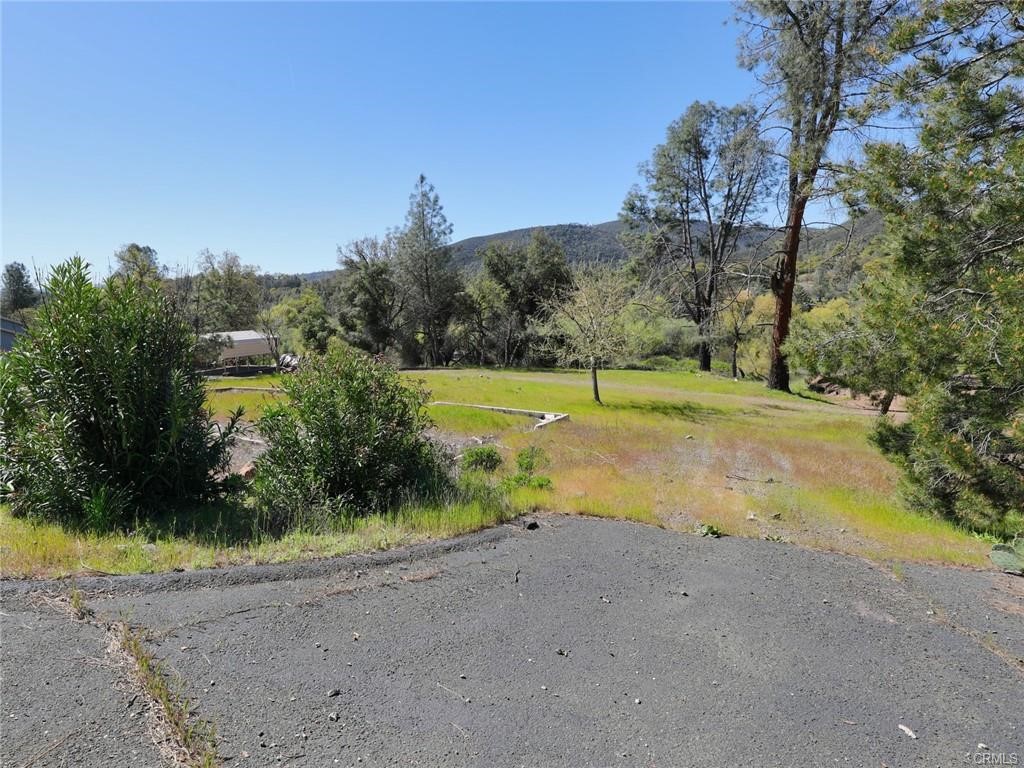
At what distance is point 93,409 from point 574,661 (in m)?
6.02

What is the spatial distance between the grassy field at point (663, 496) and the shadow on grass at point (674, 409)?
9cm

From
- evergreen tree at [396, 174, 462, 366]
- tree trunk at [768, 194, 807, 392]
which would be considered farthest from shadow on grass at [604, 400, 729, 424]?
evergreen tree at [396, 174, 462, 366]

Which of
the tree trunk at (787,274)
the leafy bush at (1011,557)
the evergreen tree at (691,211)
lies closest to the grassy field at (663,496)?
the leafy bush at (1011,557)

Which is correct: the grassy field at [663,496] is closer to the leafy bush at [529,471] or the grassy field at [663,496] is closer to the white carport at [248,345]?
the leafy bush at [529,471]

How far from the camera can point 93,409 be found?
19.0 ft

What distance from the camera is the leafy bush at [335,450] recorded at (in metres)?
6.38

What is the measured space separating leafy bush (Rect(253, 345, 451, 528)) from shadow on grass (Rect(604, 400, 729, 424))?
391 inches

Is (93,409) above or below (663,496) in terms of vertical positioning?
above

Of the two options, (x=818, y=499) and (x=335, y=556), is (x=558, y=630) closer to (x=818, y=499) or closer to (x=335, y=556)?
(x=335, y=556)

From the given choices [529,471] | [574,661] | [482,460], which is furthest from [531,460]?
[574,661]

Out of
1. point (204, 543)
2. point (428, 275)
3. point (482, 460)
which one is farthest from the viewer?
point (428, 275)

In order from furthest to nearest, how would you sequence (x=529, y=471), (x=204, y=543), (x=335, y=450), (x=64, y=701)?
(x=529, y=471) → (x=335, y=450) → (x=204, y=543) → (x=64, y=701)

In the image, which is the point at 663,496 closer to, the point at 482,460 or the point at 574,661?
the point at 482,460

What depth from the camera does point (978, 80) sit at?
6066 mm
